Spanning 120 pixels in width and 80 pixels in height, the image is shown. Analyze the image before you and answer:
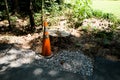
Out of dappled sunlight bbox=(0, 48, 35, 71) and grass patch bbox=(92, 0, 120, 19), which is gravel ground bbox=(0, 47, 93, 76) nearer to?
dappled sunlight bbox=(0, 48, 35, 71)

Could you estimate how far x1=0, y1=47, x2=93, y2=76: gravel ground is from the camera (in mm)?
5094

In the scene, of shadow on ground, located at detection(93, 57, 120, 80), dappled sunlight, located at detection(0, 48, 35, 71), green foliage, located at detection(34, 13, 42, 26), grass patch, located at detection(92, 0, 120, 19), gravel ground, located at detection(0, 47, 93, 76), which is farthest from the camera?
grass patch, located at detection(92, 0, 120, 19)

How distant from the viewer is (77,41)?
6.62m

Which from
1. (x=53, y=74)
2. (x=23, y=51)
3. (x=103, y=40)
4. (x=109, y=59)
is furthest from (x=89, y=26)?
(x=53, y=74)

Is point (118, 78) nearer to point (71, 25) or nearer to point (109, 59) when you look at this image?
point (109, 59)

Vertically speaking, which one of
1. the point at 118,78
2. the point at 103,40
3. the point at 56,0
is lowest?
the point at 118,78

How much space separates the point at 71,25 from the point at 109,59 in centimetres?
276

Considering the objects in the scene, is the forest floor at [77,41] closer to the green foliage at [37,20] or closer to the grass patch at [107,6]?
the green foliage at [37,20]

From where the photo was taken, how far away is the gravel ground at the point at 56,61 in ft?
16.7

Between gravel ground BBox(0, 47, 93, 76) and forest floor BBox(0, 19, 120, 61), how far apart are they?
1.09 feet

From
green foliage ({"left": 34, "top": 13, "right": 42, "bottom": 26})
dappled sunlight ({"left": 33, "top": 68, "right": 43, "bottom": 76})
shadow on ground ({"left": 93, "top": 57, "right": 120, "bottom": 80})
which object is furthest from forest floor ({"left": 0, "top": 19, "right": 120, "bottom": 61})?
dappled sunlight ({"left": 33, "top": 68, "right": 43, "bottom": 76})

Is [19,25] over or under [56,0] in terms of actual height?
under

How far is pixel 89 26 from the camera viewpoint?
7734 mm

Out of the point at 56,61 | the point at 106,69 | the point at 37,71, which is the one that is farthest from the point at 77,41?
the point at 37,71
